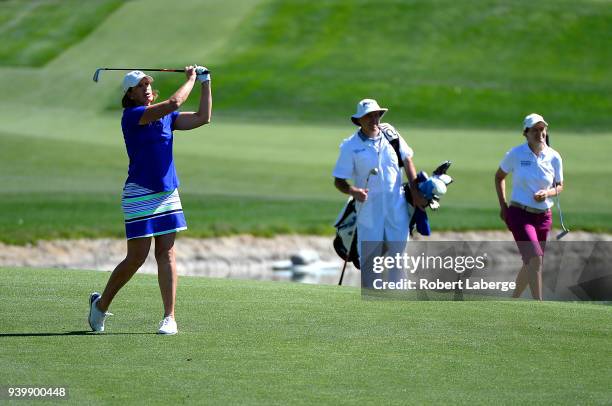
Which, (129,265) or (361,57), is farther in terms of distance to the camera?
(361,57)

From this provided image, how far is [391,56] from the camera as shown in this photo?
48.8 m

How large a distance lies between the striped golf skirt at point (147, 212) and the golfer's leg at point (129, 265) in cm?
9

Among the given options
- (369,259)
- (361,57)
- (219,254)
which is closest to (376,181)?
(369,259)

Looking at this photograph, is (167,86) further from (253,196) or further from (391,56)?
(253,196)

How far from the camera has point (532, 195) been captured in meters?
13.2

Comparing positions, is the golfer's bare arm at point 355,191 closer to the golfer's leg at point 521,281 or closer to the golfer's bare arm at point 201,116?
the golfer's leg at point 521,281

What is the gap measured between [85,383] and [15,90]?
37.9 m

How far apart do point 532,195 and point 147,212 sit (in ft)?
17.2

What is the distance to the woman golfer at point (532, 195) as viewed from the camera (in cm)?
1314

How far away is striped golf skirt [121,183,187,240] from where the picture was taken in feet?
30.2

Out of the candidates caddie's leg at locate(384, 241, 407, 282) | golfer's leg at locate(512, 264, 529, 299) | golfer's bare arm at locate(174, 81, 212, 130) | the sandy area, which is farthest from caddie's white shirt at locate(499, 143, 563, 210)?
the sandy area

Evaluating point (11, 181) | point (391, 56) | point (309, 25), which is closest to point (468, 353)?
point (11, 181)

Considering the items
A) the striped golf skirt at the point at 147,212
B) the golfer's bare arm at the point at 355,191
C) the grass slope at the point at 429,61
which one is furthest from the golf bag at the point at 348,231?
the grass slope at the point at 429,61

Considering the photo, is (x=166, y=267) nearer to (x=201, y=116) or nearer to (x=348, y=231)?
(x=201, y=116)
